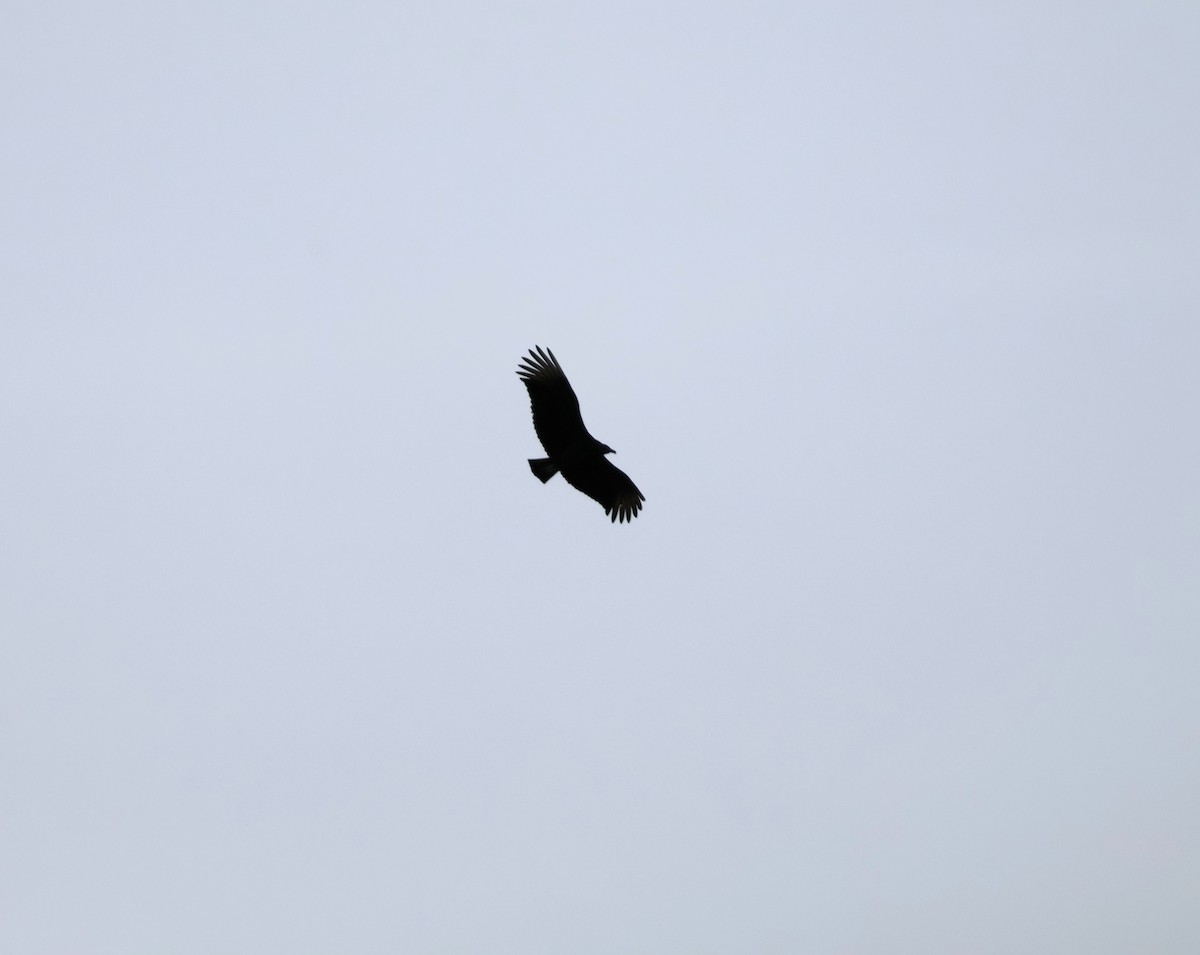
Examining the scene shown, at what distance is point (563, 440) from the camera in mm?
23328

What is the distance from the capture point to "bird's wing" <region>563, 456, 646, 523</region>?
2391cm

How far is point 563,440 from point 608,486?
5.58 ft

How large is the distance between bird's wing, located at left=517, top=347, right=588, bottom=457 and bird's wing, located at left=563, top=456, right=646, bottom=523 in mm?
751

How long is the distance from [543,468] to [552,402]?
1.33m

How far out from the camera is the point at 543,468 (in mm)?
23312

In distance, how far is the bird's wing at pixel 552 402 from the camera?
22812mm

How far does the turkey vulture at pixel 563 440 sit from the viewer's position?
22.8 meters

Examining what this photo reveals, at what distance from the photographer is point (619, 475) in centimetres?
2430

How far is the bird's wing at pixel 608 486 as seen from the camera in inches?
941

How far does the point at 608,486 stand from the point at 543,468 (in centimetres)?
175

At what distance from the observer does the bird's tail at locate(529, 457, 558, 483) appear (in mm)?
23266

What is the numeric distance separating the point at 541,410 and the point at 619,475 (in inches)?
92.2

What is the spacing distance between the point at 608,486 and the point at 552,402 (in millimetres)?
2475

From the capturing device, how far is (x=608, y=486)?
24.5 metres
